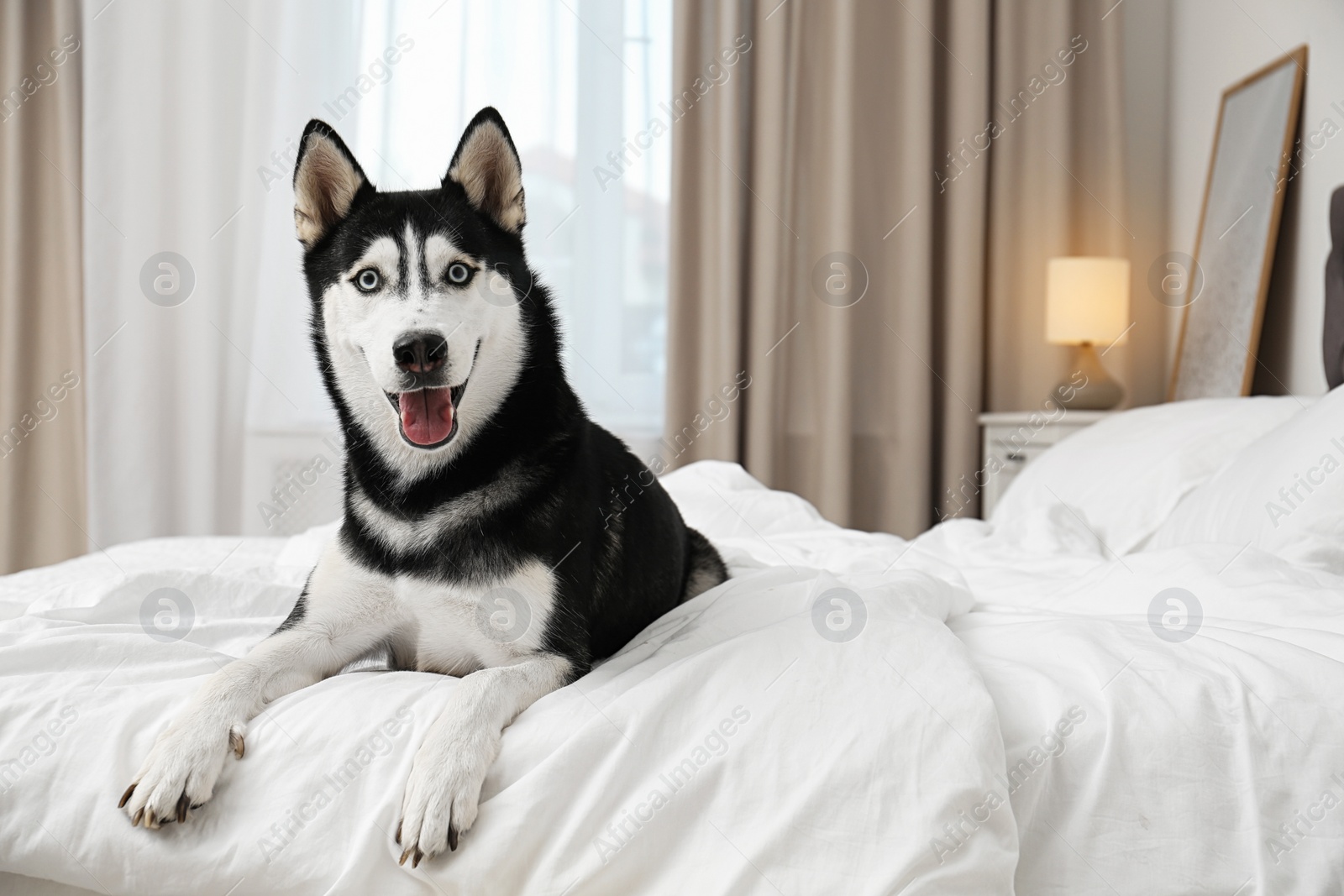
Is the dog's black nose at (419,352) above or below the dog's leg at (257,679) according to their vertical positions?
above

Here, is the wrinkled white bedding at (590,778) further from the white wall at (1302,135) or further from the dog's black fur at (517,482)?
the white wall at (1302,135)

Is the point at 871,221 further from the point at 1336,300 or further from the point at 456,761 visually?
the point at 456,761

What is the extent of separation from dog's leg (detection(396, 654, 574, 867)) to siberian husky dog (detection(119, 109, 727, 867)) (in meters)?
0.02

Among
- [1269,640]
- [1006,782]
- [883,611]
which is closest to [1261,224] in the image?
[1269,640]

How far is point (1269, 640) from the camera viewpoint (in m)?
1.09

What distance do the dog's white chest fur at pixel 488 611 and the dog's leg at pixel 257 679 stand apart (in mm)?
59

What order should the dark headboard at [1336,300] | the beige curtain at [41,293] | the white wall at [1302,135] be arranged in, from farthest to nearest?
the beige curtain at [41,293] < the white wall at [1302,135] < the dark headboard at [1336,300]

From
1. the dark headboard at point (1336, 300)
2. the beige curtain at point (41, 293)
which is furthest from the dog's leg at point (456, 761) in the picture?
the beige curtain at point (41, 293)

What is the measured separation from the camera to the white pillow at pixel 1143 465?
1991 millimetres

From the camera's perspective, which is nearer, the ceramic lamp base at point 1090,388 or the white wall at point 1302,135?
the white wall at point 1302,135

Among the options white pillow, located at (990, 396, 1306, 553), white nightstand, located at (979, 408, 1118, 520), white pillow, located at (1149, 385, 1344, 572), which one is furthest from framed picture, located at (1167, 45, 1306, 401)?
white pillow, located at (1149, 385, 1344, 572)

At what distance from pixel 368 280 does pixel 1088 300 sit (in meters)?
2.85

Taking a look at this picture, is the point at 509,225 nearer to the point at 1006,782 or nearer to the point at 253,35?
the point at 1006,782

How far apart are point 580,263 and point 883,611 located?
288cm
